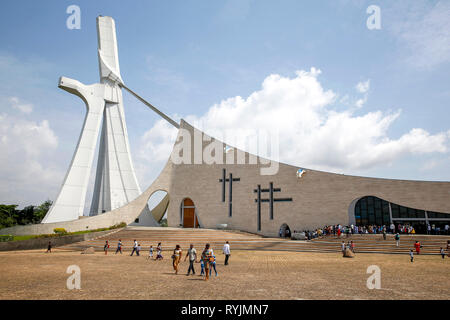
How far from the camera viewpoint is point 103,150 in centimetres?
3575

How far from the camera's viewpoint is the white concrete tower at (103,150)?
30797mm

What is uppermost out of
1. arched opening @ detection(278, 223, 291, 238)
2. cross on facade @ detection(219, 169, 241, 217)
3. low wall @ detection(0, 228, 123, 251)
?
cross on facade @ detection(219, 169, 241, 217)

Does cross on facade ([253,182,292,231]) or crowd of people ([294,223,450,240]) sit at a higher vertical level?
cross on facade ([253,182,292,231])

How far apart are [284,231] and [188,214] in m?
11.4

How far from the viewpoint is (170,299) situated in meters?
6.15

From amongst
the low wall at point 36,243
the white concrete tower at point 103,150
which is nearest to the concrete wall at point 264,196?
the white concrete tower at point 103,150

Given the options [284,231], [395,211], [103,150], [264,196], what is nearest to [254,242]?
[284,231]

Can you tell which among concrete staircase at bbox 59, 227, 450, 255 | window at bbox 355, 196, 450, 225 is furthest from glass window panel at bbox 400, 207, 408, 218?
concrete staircase at bbox 59, 227, 450, 255

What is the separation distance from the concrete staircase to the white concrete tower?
7321 mm

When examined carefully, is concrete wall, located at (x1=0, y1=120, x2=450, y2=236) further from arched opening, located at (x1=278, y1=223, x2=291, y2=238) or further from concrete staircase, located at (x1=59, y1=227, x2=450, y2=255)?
concrete staircase, located at (x1=59, y1=227, x2=450, y2=255)

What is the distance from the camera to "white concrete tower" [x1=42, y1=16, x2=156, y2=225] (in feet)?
101

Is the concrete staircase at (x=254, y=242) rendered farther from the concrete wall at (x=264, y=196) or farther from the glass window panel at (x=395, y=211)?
the glass window panel at (x=395, y=211)

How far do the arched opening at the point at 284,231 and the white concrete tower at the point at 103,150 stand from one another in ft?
46.2
